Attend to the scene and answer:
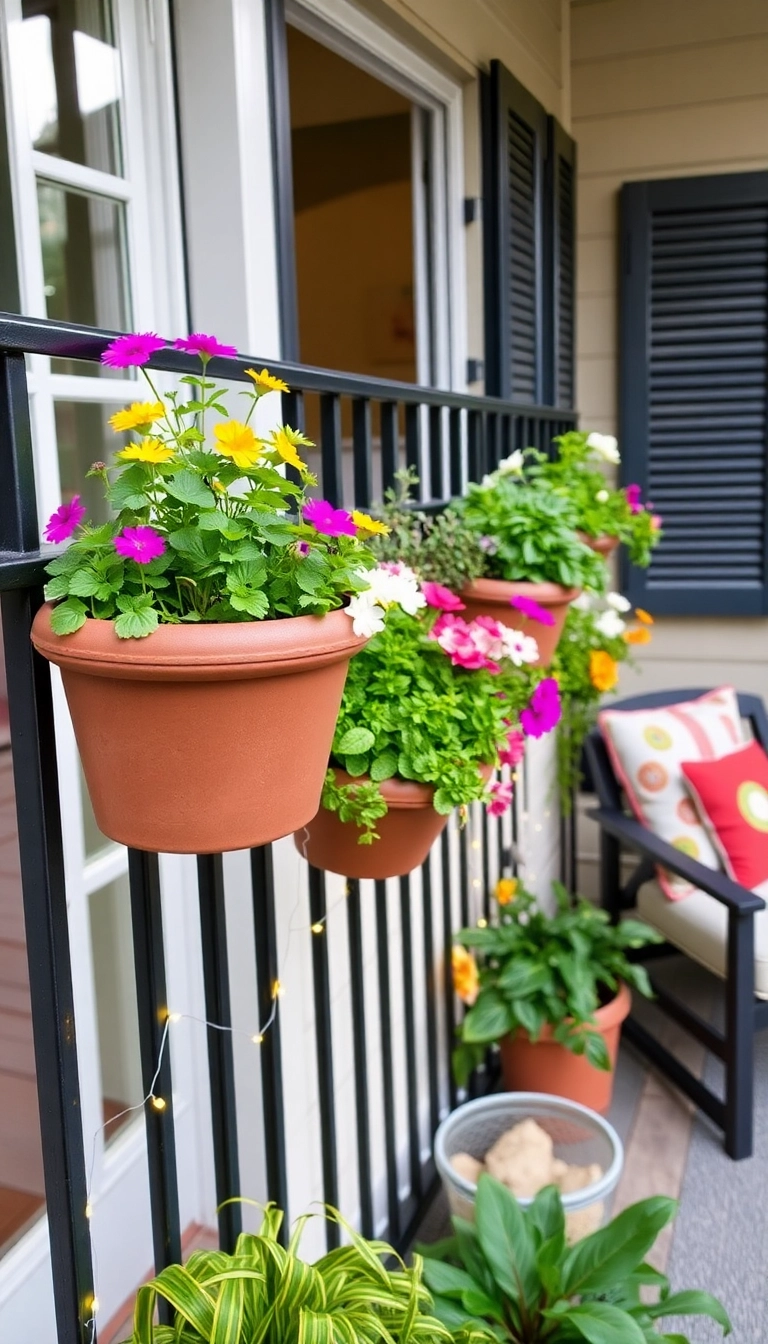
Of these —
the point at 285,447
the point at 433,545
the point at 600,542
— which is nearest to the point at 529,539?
the point at 433,545

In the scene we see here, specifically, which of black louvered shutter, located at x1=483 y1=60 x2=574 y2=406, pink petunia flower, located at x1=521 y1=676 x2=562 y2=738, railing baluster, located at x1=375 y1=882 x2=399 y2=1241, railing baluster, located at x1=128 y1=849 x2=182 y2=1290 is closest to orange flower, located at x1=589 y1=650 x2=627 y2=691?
black louvered shutter, located at x1=483 y1=60 x2=574 y2=406

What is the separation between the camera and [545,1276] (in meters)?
1.74

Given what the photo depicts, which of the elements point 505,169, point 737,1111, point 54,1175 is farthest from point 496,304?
point 54,1175

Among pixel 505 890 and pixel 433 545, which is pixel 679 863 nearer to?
pixel 505 890

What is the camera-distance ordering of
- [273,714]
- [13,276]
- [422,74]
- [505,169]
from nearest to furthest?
[273,714]
[13,276]
[422,74]
[505,169]

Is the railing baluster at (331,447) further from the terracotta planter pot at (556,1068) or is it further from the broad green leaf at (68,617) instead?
the terracotta planter pot at (556,1068)

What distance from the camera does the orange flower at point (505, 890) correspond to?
280cm

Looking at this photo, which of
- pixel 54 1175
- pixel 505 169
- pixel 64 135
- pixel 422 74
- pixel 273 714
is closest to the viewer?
pixel 273 714

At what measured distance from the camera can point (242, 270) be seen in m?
1.67

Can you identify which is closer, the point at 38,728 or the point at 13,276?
the point at 38,728

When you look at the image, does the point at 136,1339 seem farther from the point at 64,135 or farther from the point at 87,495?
the point at 64,135

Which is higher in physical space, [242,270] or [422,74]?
[422,74]

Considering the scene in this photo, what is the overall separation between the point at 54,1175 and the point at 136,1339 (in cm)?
22

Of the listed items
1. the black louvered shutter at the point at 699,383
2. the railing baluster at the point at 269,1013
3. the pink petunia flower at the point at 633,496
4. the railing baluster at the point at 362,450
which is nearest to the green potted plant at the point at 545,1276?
the railing baluster at the point at 269,1013
